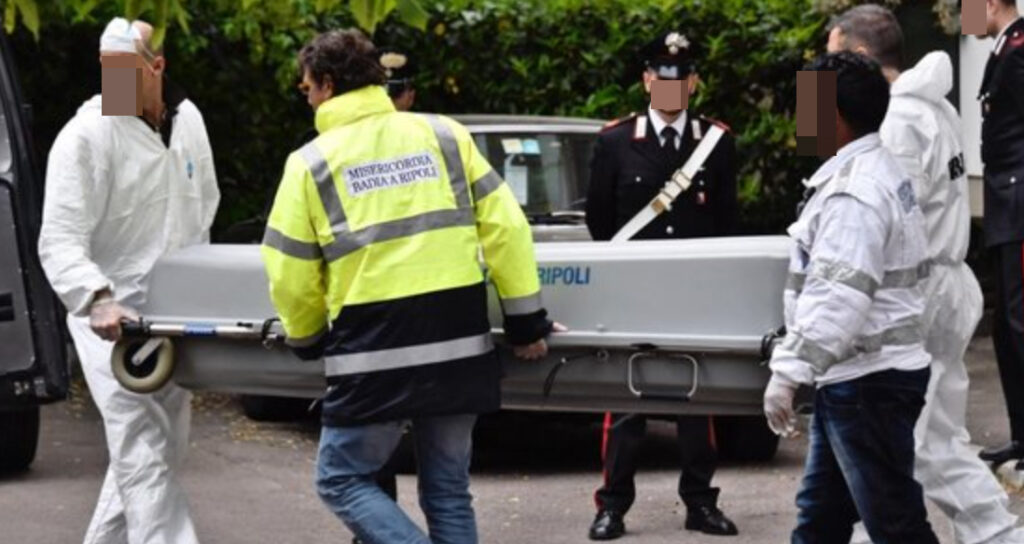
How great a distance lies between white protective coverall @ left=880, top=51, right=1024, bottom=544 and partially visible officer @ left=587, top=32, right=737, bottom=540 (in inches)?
53.9

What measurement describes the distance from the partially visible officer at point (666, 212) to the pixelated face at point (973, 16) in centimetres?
112

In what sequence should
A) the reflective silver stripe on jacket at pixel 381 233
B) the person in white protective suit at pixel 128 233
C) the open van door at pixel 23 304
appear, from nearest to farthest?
the reflective silver stripe on jacket at pixel 381 233 → the person in white protective suit at pixel 128 233 → the open van door at pixel 23 304

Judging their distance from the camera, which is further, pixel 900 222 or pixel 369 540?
pixel 369 540

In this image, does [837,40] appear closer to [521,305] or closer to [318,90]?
[521,305]

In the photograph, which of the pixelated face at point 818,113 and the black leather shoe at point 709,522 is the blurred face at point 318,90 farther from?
the black leather shoe at point 709,522

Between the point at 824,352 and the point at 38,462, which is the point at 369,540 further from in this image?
the point at 38,462

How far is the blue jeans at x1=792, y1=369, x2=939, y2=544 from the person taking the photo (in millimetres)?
6793

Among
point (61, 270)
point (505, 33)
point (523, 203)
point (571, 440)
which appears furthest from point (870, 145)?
point (505, 33)

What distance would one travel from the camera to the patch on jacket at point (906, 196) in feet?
22.4

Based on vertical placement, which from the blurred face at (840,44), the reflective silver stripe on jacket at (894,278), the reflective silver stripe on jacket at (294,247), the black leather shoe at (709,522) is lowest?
the black leather shoe at (709,522)

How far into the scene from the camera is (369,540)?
23.8 ft

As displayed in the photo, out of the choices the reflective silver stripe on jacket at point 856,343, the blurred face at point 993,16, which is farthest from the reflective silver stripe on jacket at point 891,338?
the blurred face at point 993,16

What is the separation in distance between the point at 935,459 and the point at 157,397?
255cm

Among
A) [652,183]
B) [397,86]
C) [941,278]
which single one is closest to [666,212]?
[652,183]
